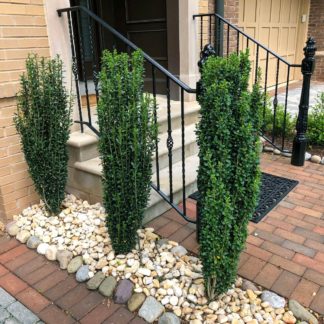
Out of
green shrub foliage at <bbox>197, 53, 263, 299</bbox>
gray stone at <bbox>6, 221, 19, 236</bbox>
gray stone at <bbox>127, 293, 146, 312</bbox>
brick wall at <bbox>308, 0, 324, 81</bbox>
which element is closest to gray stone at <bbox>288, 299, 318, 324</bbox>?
green shrub foliage at <bbox>197, 53, 263, 299</bbox>

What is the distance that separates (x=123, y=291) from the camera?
2.06 metres

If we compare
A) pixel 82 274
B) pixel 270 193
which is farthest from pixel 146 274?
pixel 270 193

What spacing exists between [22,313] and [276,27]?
297 inches

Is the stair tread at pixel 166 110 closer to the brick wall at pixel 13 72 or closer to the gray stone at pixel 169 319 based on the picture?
the brick wall at pixel 13 72

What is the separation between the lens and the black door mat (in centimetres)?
286

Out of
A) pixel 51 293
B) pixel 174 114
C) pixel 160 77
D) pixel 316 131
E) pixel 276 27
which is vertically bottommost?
pixel 51 293

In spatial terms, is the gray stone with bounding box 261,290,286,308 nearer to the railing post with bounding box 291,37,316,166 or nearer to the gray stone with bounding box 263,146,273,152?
the railing post with bounding box 291,37,316,166

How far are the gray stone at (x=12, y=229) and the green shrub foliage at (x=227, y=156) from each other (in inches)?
62.2

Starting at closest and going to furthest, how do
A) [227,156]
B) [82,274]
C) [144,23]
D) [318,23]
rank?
[227,156] → [82,274] → [144,23] → [318,23]

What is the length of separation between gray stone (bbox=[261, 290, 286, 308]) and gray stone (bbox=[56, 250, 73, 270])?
4.03 ft

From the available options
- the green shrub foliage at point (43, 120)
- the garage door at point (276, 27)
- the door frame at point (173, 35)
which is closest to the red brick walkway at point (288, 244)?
the green shrub foliage at point (43, 120)

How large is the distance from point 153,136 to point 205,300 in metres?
0.96

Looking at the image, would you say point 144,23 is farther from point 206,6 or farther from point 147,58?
point 147,58

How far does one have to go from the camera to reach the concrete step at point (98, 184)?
9.00ft
